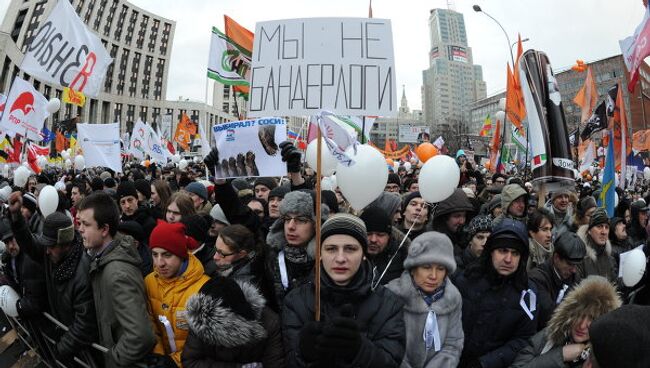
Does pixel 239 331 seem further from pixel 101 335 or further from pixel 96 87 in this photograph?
pixel 96 87

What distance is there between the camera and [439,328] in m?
2.49

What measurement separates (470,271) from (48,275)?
125 inches

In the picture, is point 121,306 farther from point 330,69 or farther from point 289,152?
point 330,69

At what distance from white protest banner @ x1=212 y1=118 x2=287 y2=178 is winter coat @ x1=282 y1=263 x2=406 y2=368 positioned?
5.93ft

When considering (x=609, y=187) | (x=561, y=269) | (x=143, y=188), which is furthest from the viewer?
(x=143, y=188)

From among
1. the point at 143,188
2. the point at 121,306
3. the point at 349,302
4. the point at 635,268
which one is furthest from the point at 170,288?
the point at 143,188

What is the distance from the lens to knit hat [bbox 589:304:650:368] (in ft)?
4.04

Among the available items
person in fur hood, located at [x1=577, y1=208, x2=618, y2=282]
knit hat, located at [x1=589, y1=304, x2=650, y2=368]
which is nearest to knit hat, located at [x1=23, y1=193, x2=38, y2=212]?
knit hat, located at [x1=589, y1=304, x2=650, y2=368]

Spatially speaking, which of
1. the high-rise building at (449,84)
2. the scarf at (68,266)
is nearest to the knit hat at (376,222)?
the scarf at (68,266)

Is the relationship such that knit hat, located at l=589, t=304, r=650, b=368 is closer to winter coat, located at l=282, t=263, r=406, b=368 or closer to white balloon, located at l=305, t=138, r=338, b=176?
winter coat, located at l=282, t=263, r=406, b=368

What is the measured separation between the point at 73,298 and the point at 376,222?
222 centimetres

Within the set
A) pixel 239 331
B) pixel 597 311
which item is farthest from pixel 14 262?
pixel 597 311

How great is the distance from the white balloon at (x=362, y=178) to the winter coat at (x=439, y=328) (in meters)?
1.13

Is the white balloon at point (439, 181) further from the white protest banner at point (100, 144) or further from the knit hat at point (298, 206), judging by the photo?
the white protest banner at point (100, 144)
